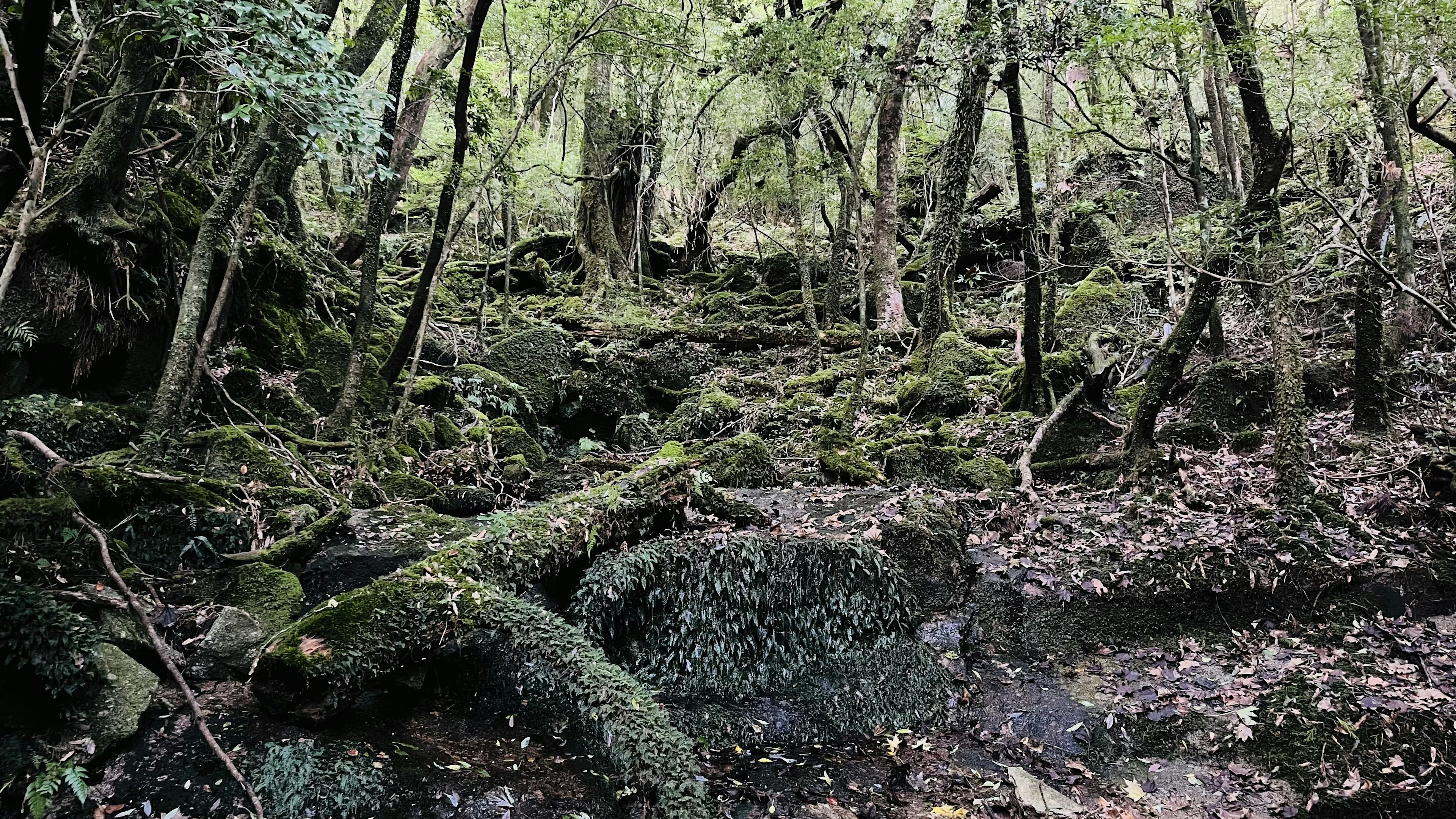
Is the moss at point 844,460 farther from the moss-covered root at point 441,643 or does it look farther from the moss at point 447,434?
the moss-covered root at point 441,643

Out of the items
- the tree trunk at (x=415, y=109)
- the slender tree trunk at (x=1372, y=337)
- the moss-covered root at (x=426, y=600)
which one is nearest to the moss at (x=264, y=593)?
the moss-covered root at (x=426, y=600)

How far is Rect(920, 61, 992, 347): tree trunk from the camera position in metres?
9.82

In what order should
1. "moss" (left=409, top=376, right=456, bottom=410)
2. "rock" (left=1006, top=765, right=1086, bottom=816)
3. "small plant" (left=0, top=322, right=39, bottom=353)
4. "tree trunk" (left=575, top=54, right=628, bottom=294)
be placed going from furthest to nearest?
"tree trunk" (left=575, top=54, right=628, bottom=294) < "moss" (left=409, top=376, right=456, bottom=410) < "small plant" (left=0, top=322, right=39, bottom=353) < "rock" (left=1006, top=765, right=1086, bottom=816)

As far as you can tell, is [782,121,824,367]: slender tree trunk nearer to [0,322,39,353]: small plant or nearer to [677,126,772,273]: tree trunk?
[677,126,772,273]: tree trunk

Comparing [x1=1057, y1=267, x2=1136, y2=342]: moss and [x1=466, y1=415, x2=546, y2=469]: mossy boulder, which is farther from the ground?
[x1=1057, y1=267, x2=1136, y2=342]: moss

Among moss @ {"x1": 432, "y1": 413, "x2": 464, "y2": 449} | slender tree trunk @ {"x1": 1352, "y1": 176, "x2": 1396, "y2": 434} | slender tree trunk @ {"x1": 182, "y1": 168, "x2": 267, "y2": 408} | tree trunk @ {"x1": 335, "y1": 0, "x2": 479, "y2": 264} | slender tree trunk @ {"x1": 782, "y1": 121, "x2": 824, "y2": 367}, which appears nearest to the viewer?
slender tree trunk @ {"x1": 182, "y1": 168, "x2": 267, "y2": 408}

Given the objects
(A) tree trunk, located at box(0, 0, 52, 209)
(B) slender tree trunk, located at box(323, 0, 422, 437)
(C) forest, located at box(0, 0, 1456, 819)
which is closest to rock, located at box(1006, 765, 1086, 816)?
(C) forest, located at box(0, 0, 1456, 819)

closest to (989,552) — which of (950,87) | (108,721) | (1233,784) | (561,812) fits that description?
(1233,784)

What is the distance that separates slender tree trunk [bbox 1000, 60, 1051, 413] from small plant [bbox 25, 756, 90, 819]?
9668 millimetres

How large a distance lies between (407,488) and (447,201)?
137 inches

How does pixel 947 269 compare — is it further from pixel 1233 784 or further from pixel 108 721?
pixel 108 721

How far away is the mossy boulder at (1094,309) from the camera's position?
1206 cm

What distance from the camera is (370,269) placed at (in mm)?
7934

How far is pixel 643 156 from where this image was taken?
Result: 18.8 metres
